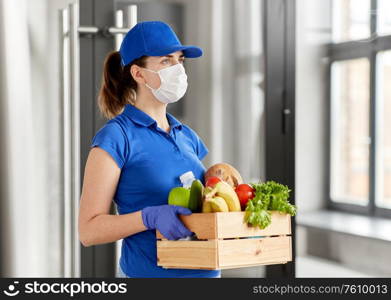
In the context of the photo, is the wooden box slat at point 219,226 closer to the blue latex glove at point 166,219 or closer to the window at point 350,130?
the blue latex glove at point 166,219

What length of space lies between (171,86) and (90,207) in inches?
15.3

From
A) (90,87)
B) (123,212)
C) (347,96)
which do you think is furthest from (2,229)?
(347,96)

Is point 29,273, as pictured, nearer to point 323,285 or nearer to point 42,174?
point 42,174

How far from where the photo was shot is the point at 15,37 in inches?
92.0

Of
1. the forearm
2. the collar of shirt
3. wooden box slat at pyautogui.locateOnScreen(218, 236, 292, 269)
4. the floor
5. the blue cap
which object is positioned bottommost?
the floor

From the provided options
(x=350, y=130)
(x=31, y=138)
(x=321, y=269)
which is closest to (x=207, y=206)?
(x=31, y=138)

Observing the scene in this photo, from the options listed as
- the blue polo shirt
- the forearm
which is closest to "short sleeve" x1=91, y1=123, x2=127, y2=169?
the blue polo shirt

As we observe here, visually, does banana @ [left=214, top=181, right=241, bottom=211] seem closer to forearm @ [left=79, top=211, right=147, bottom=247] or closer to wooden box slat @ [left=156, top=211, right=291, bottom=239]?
wooden box slat @ [left=156, top=211, right=291, bottom=239]

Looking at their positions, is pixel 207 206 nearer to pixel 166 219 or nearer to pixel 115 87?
pixel 166 219

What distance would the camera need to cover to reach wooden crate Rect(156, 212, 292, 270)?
142cm

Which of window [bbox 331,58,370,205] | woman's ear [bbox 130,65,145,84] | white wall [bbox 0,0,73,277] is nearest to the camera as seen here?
woman's ear [bbox 130,65,145,84]

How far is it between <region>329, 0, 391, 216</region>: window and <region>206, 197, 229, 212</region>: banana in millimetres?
2022

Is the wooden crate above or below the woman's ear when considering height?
below

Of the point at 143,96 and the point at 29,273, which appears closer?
the point at 143,96
